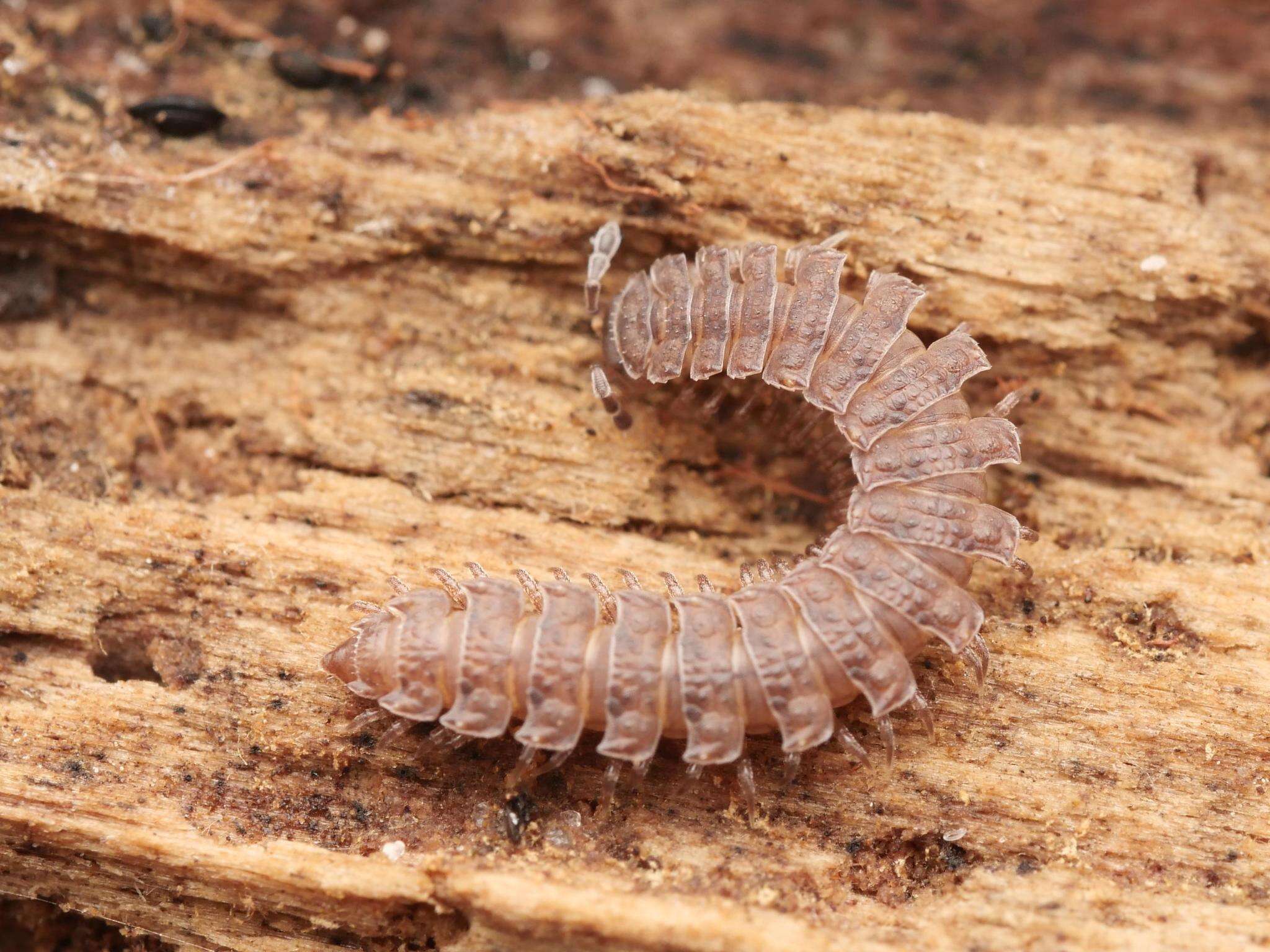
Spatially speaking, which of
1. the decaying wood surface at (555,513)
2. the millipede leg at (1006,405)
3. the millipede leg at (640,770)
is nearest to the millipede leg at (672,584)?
the decaying wood surface at (555,513)

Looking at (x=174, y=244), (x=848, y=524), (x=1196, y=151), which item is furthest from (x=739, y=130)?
(x=174, y=244)

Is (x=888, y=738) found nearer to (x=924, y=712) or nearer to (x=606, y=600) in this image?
(x=924, y=712)

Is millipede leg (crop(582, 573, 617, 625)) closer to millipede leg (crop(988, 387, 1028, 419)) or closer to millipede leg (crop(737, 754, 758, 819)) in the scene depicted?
millipede leg (crop(737, 754, 758, 819))

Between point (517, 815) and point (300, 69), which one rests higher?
point (300, 69)

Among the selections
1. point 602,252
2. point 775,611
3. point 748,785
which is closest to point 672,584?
point 775,611

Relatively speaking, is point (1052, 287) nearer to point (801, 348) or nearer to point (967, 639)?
point (801, 348)

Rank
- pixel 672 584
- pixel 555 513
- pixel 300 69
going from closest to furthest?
pixel 672 584 → pixel 555 513 → pixel 300 69
